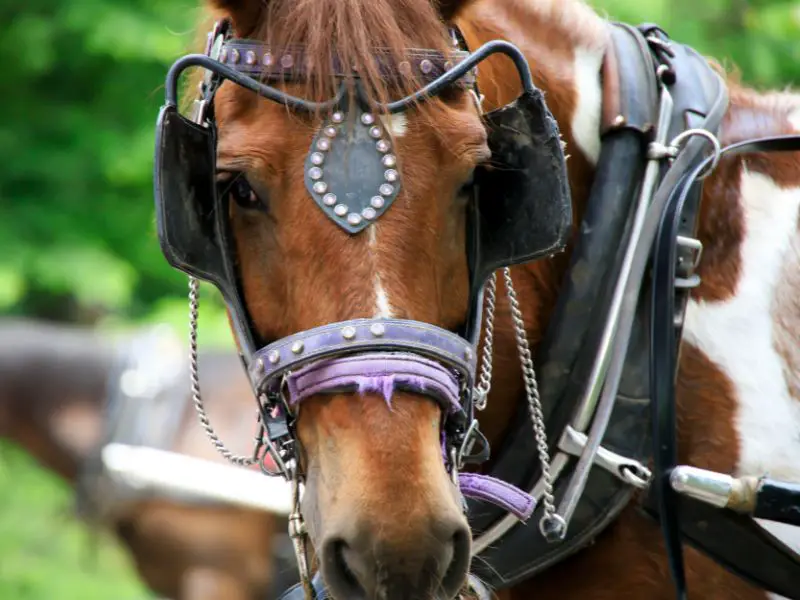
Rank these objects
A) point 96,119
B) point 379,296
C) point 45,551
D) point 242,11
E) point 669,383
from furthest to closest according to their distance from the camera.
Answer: point 45,551, point 96,119, point 669,383, point 242,11, point 379,296

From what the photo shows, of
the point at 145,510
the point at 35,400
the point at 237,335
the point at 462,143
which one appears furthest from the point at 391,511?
the point at 35,400

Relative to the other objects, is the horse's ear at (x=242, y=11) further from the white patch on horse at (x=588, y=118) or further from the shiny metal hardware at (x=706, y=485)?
the shiny metal hardware at (x=706, y=485)

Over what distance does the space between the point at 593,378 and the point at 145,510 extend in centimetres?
352

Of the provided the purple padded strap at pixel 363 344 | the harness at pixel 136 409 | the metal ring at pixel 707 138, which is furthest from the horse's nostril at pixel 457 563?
the harness at pixel 136 409

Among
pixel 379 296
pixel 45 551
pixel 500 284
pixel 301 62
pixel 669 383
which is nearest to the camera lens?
pixel 379 296

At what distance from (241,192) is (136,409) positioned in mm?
3611

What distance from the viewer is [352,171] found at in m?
1.79

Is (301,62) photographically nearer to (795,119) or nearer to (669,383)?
(669,383)

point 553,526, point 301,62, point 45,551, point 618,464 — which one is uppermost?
point 301,62

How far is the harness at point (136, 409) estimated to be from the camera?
5.18 meters

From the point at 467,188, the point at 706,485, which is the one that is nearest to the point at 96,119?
the point at 467,188

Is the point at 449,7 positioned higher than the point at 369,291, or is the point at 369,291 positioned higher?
the point at 449,7

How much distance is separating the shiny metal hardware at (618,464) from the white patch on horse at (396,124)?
68cm

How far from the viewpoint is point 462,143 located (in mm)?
1843
